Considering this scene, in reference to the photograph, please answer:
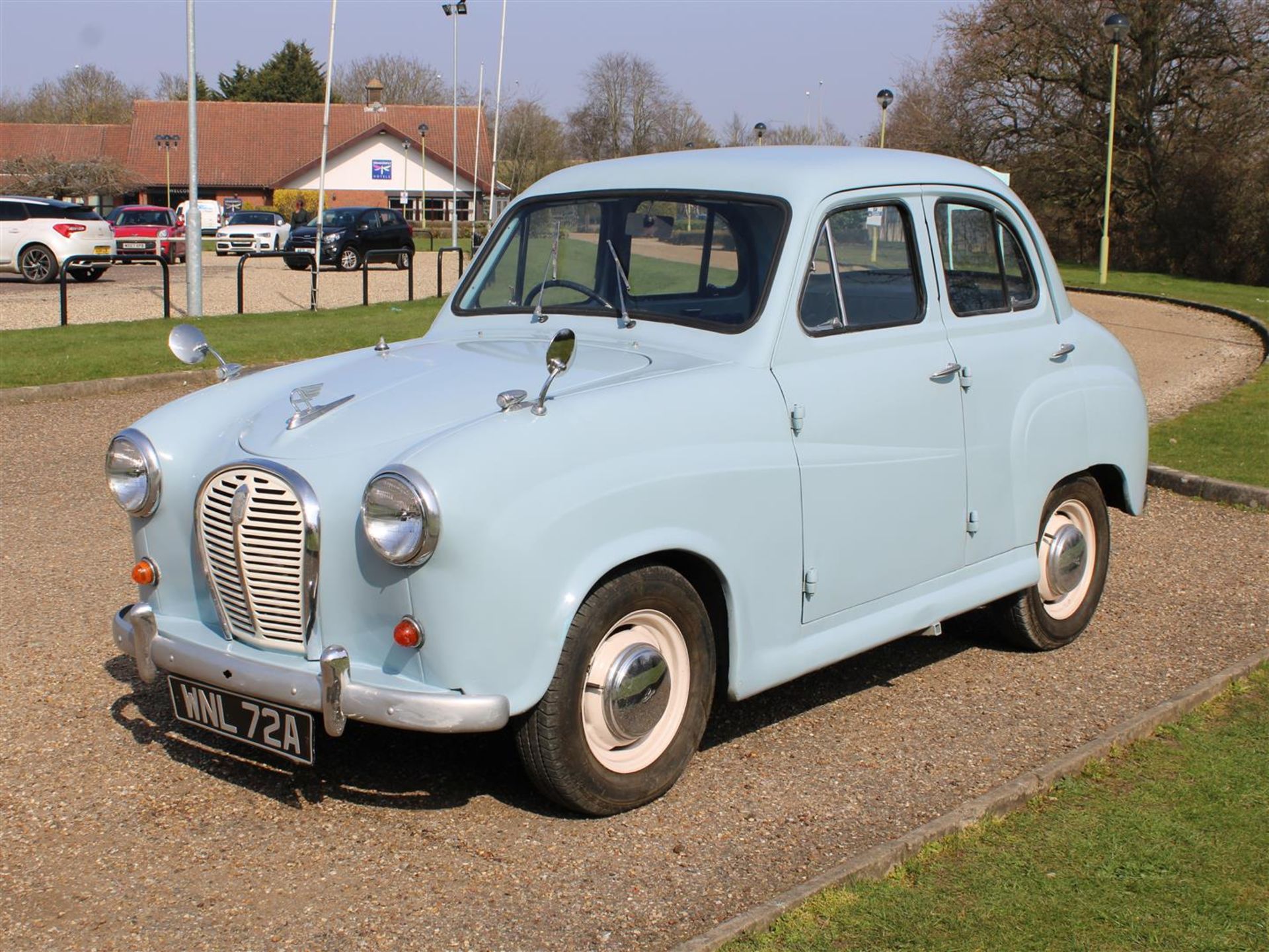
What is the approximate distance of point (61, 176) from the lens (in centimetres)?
6200

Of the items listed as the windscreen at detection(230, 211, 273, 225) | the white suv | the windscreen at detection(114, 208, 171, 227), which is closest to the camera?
the white suv

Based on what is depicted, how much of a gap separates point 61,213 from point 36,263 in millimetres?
1084

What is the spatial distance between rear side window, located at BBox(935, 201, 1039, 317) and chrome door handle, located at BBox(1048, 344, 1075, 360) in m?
0.22

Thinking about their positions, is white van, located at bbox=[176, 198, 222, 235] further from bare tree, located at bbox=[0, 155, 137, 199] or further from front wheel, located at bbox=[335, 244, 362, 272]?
front wheel, located at bbox=[335, 244, 362, 272]

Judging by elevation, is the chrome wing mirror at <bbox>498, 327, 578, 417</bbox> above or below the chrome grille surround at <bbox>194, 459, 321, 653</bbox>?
above

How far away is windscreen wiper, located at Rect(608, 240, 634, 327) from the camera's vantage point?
194 inches

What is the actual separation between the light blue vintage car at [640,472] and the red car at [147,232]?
2965 centimetres

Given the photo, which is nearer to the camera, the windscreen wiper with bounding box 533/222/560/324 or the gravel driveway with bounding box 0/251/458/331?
the windscreen wiper with bounding box 533/222/560/324

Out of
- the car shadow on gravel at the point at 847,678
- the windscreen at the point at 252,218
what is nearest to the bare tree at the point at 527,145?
the windscreen at the point at 252,218

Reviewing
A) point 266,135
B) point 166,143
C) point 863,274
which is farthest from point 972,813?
point 266,135

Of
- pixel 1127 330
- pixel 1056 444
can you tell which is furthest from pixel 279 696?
pixel 1127 330

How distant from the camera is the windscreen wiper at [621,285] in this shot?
16.2ft

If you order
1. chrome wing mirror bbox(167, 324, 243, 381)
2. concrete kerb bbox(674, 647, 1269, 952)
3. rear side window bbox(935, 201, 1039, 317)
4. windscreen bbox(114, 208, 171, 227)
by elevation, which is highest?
windscreen bbox(114, 208, 171, 227)

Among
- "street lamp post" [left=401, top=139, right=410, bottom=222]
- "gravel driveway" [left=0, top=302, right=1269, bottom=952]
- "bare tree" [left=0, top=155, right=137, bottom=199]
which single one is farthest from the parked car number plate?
"bare tree" [left=0, top=155, right=137, bottom=199]
